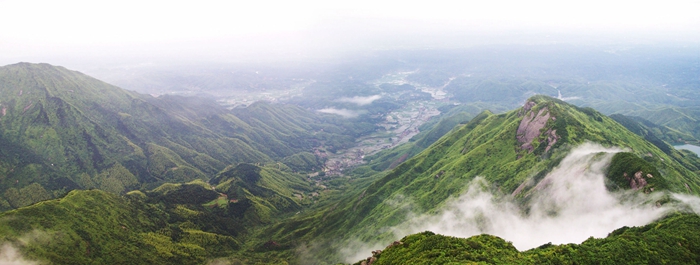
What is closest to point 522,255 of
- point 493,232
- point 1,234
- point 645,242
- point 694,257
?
point 645,242

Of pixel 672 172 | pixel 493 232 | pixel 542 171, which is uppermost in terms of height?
pixel 672 172

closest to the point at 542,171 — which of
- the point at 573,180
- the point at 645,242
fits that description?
the point at 573,180

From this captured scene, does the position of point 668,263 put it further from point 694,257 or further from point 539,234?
point 539,234

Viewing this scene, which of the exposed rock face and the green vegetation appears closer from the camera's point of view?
the green vegetation

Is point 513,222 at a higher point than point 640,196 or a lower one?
lower

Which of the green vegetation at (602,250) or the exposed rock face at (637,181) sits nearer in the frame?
the green vegetation at (602,250)

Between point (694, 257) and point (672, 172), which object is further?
point (672, 172)

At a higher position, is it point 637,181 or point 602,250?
point 637,181

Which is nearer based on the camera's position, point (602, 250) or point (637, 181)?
point (602, 250)

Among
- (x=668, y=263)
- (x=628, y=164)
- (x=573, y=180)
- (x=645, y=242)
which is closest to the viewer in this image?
(x=668, y=263)

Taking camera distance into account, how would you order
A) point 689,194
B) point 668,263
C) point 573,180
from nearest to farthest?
point 668,263 → point 689,194 → point 573,180
